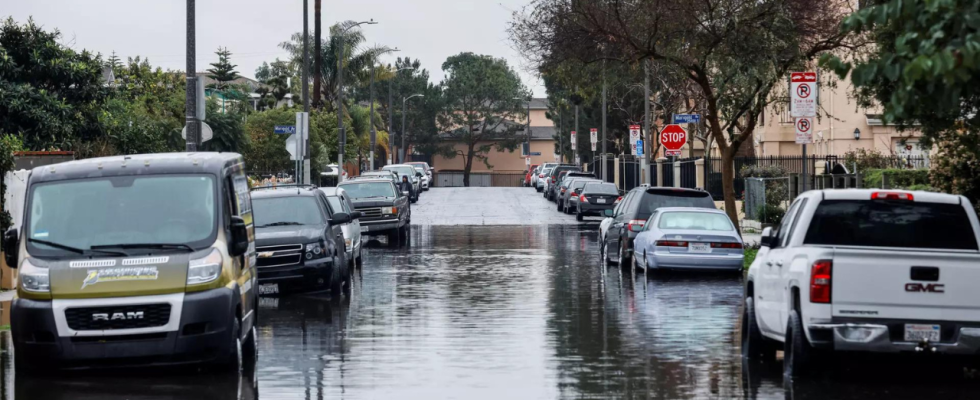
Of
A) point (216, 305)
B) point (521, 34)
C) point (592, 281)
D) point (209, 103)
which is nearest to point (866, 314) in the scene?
point (216, 305)

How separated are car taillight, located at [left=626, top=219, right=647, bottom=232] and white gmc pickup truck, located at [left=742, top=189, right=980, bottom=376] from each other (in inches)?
527

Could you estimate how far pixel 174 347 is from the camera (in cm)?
1201

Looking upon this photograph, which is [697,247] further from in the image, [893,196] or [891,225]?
[893,196]

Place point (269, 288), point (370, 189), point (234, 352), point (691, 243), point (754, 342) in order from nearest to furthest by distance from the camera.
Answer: point (234, 352) → point (754, 342) → point (269, 288) → point (691, 243) → point (370, 189)

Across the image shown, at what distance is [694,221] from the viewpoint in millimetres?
23391

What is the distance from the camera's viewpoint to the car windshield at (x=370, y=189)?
36812 millimetres

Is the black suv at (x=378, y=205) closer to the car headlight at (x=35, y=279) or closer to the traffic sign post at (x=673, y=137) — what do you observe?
the traffic sign post at (x=673, y=137)

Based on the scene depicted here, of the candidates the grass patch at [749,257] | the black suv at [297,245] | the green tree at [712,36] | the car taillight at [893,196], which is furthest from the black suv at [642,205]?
the car taillight at [893,196]

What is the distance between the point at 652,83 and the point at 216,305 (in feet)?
170

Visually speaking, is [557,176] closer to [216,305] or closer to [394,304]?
[394,304]

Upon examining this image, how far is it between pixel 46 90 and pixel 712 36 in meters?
16.0

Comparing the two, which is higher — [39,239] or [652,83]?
[652,83]

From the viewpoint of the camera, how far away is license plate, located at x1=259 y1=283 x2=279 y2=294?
A: 20061mm

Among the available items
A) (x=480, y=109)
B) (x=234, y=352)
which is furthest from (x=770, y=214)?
(x=480, y=109)
